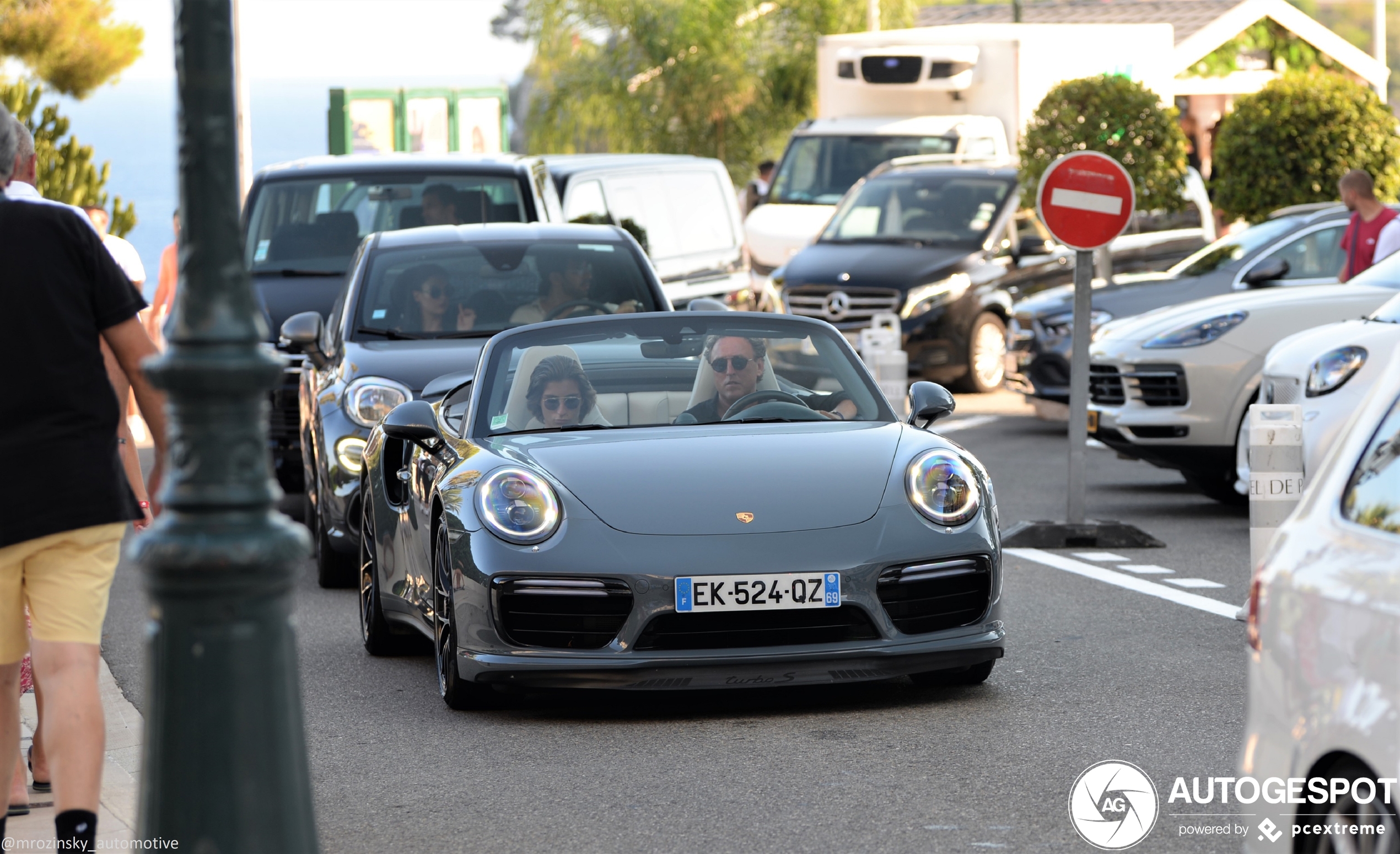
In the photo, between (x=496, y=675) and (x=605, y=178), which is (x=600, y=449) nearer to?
(x=496, y=675)

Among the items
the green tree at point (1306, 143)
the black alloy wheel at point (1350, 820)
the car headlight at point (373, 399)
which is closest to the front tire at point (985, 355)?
the green tree at point (1306, 143)

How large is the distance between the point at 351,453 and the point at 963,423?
→ 8.66 meters

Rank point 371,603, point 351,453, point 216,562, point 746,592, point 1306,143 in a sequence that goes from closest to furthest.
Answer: point 216,562
point 746,592
point 371,603
point 351,453
point 1306,143

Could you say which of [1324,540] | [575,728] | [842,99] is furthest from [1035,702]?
[842,99]

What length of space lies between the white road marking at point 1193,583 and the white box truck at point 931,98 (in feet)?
46.7

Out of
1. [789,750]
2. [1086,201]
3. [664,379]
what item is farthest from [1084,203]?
[789,750]

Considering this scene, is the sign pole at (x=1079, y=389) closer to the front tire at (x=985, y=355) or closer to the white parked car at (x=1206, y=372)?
the white parked car at (x=1206, y=372)

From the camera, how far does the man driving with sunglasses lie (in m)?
7.62

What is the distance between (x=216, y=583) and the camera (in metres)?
3.37

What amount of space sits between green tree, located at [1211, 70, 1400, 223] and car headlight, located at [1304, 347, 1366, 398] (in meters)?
11.4

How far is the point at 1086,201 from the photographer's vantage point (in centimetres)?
1118

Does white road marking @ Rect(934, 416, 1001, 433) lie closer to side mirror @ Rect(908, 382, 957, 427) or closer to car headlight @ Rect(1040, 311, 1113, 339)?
car headlight @ Rect(1040, 311, 1113, 339)

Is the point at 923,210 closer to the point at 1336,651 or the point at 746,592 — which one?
the point at 746,592

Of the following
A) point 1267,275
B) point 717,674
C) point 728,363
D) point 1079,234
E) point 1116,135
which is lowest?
point 717,674
